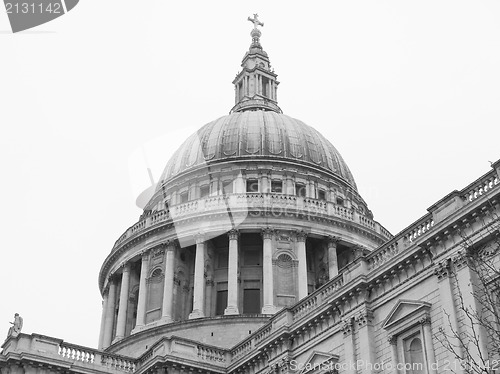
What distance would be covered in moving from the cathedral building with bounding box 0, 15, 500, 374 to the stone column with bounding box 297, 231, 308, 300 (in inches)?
3.7

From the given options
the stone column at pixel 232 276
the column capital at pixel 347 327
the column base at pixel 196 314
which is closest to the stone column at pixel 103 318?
the column base at pixel 196 314

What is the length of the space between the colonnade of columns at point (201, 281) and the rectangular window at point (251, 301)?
0.83 metres

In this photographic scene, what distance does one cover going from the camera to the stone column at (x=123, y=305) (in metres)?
54.0

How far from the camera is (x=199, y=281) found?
51.6 meters

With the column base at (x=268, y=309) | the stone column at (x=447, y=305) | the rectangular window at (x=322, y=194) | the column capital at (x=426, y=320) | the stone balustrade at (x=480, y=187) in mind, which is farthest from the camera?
the rectangular window at (x=322, y=194)

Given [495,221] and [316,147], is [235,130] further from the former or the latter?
[495,221]

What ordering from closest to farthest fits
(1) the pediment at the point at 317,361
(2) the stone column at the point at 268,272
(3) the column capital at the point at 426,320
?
(3) the column capital at the point at 426,320
(1) the pediment at the point at 317,361
(2) the stone column at the point at 268,272

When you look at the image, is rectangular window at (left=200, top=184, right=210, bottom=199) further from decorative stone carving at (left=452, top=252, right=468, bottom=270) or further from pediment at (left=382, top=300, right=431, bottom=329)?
decorative stone carving at (left=452, top=252, right=468, bottom=270)

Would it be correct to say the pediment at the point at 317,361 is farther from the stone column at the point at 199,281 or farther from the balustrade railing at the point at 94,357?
the stone column at the point at 199,281

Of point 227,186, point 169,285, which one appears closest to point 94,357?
point 169,285

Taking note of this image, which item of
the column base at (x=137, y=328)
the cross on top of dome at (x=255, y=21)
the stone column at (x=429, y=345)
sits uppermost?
the cross on top of dome at (x=255, y=21)

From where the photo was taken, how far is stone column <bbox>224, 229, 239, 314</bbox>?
49556mm

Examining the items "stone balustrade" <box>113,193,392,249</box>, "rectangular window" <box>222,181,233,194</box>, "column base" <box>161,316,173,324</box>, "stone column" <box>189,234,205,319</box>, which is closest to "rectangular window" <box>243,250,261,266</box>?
"stone balustrade" <box>113,193,392,249</box>

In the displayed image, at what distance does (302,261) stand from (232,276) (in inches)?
192
